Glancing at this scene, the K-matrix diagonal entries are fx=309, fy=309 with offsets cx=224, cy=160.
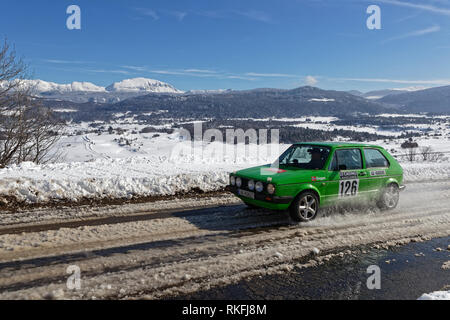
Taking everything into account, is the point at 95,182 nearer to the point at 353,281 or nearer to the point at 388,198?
the point at 353,281

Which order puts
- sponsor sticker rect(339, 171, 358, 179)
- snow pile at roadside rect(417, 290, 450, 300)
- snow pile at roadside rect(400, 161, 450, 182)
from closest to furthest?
snow pile at roadside rect(417, 290, 450, 300) → sponsor sticker rect(339, 171, 358, 179) → snow pile at roadside rect(400, 161, 450, 182)

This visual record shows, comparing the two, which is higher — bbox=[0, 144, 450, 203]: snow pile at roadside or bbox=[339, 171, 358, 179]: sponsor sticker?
bbox=[339, 171, 358, 179]: sponsor sticker

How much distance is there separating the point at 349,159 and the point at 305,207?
5.45 feet

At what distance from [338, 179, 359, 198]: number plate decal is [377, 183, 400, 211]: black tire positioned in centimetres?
101

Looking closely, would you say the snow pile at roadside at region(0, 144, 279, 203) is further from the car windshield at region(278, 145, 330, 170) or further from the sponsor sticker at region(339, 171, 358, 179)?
the sponsor sticker at region(339, 171, 358, 179)

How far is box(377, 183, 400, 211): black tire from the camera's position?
24.7 ft

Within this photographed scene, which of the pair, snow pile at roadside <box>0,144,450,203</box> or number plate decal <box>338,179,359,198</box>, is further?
snow pile at roadside <box>0,144,450,203</box>

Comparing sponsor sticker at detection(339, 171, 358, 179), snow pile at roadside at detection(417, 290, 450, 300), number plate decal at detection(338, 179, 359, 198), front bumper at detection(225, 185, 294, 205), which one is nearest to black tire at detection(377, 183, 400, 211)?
number plate decal at detection(338, 179, 359, 198)

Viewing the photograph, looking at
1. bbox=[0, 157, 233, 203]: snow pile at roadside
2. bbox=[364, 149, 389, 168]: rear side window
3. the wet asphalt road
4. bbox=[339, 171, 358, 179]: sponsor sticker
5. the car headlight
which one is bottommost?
the wet asphalt road

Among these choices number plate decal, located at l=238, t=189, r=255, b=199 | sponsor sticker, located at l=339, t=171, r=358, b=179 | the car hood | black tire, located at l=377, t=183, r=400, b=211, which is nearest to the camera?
the car hood

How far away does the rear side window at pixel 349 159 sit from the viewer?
6910 mm

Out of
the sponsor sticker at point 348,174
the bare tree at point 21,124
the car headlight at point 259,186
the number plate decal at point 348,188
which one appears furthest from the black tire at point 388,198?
the bare tree at point 21,124
